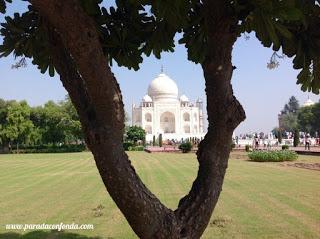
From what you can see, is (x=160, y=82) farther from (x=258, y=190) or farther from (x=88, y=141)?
(x=88, y=141)

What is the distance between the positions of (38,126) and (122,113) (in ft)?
161

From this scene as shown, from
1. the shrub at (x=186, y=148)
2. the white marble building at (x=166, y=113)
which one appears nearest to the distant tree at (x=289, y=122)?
the white marble building at (x=166, y=113)

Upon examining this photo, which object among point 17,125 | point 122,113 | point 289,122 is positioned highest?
point 289,122

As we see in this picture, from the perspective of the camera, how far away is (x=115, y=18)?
427 cm

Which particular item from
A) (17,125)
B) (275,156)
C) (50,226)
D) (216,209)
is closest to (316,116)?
(17,125)

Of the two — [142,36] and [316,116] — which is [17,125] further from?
[142,36]

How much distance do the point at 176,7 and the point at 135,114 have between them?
74.7m

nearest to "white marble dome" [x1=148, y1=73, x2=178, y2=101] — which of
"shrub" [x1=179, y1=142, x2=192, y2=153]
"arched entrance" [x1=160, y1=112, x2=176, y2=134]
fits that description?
"arched entrance" [x1=160, y1=112, x2=176, y2=134]

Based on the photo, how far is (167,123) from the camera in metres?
78.2

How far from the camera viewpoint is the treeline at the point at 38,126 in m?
46.9

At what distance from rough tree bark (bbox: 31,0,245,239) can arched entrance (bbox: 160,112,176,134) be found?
72.4 m

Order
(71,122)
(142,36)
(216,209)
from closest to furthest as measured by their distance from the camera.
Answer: (142,36)
(216,209)
(71,122)

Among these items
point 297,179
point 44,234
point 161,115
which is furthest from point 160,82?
point 44,234

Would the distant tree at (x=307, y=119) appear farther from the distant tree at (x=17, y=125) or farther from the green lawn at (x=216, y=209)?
the green lawn at (x=216, y=209)
